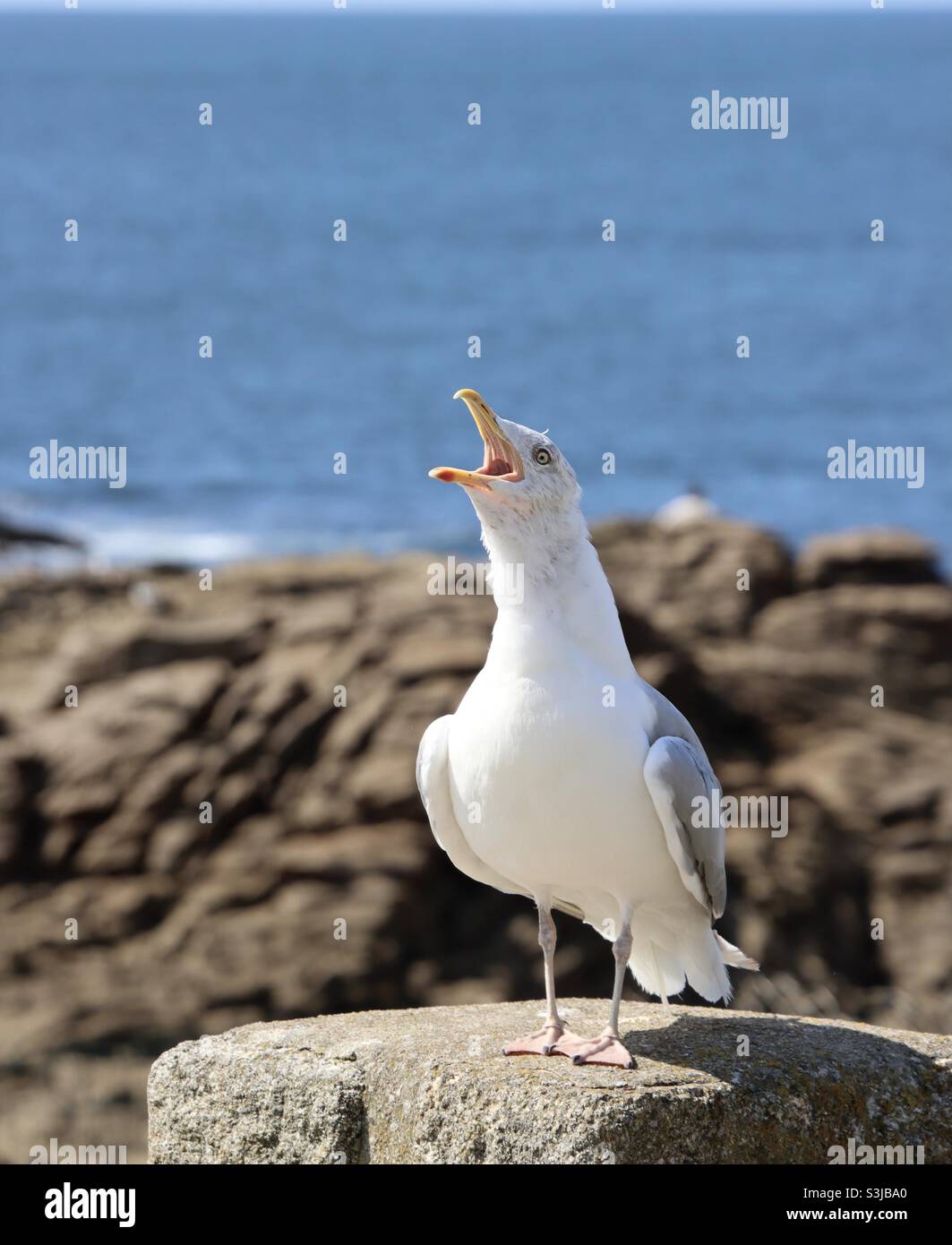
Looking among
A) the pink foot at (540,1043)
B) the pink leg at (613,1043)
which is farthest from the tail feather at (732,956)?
the pink foot at (540,1043)

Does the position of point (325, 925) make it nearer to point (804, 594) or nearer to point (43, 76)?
point (804, 594)

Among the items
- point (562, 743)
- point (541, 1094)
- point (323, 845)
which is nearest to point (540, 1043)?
point (541, 1094)

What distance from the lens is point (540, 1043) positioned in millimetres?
7008

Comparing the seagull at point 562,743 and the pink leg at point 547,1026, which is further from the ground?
the seagull at point 562,743

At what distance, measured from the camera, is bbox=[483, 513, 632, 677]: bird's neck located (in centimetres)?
664

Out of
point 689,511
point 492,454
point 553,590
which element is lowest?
point 553,590

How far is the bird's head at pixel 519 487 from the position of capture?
6.48 meters

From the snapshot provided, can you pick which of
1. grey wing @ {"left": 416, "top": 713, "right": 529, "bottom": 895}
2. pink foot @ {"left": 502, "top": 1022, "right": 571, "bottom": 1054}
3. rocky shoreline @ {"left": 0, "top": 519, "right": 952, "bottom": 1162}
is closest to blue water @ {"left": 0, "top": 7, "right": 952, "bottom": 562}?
Result: rocky shoreline @ {"left": 0, "top": 519, "right": 952, "bottom": 1162}

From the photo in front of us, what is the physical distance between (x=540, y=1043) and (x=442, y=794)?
1.02 metres

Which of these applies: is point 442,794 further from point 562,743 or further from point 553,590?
point 553,590

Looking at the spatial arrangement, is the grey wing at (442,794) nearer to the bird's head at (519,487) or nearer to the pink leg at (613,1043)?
the pink leg at (613,1043)

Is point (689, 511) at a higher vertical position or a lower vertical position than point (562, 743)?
higher

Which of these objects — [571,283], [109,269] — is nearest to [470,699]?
[571,283]

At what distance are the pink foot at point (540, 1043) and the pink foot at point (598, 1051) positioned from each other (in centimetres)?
2
